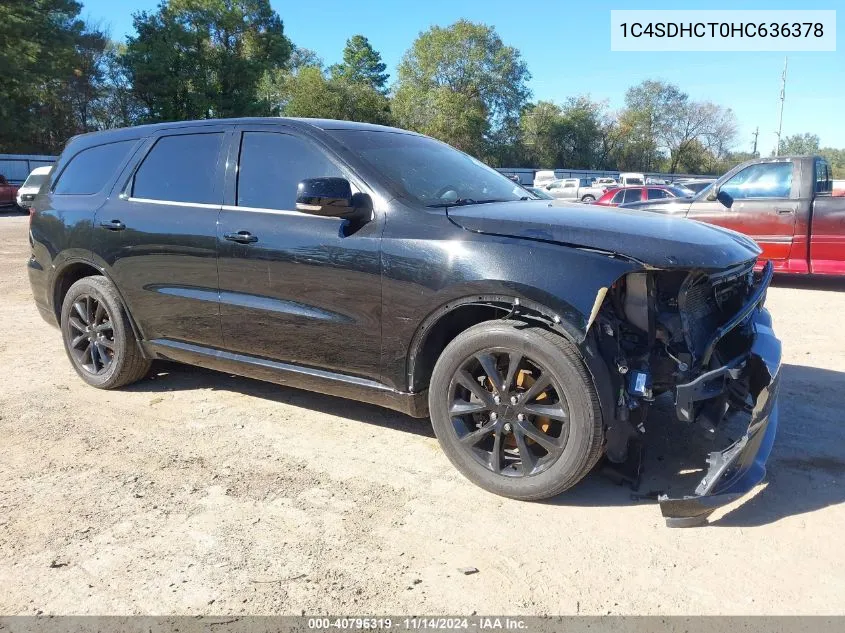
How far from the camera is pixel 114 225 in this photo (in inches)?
177

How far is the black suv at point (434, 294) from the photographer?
9.42 feet

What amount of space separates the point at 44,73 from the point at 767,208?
36743 millimetres

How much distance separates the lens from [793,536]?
278 cm

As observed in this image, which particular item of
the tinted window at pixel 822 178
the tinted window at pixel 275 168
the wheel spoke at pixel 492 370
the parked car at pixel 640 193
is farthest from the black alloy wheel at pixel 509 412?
the parked car at pixel 640 193

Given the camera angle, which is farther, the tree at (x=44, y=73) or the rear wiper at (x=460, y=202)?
the tree at (x=44, y=73)

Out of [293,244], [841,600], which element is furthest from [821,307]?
[293,244]

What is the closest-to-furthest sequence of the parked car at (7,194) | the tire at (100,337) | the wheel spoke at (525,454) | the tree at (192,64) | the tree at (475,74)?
1. the wheel spoke at (525,454)
2. the tire at (100,337)
3. the parked car at (7,194)
4. the tree at (192,64)
5. the tree at (475,74)

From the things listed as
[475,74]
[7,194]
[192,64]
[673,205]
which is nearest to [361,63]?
[475,74]

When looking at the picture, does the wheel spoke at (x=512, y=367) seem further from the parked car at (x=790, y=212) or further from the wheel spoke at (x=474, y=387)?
the parked car at (x=790, y=212)

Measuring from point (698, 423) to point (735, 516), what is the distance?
1.42 feet

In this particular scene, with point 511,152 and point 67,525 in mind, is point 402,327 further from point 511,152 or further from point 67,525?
point 511,152

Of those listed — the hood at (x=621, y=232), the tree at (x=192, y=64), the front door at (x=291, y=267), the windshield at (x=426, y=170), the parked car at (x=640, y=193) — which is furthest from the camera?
the tree at (x=192, y=64)

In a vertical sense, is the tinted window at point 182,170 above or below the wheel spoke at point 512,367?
above

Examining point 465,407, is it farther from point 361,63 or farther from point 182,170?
point 361,63
